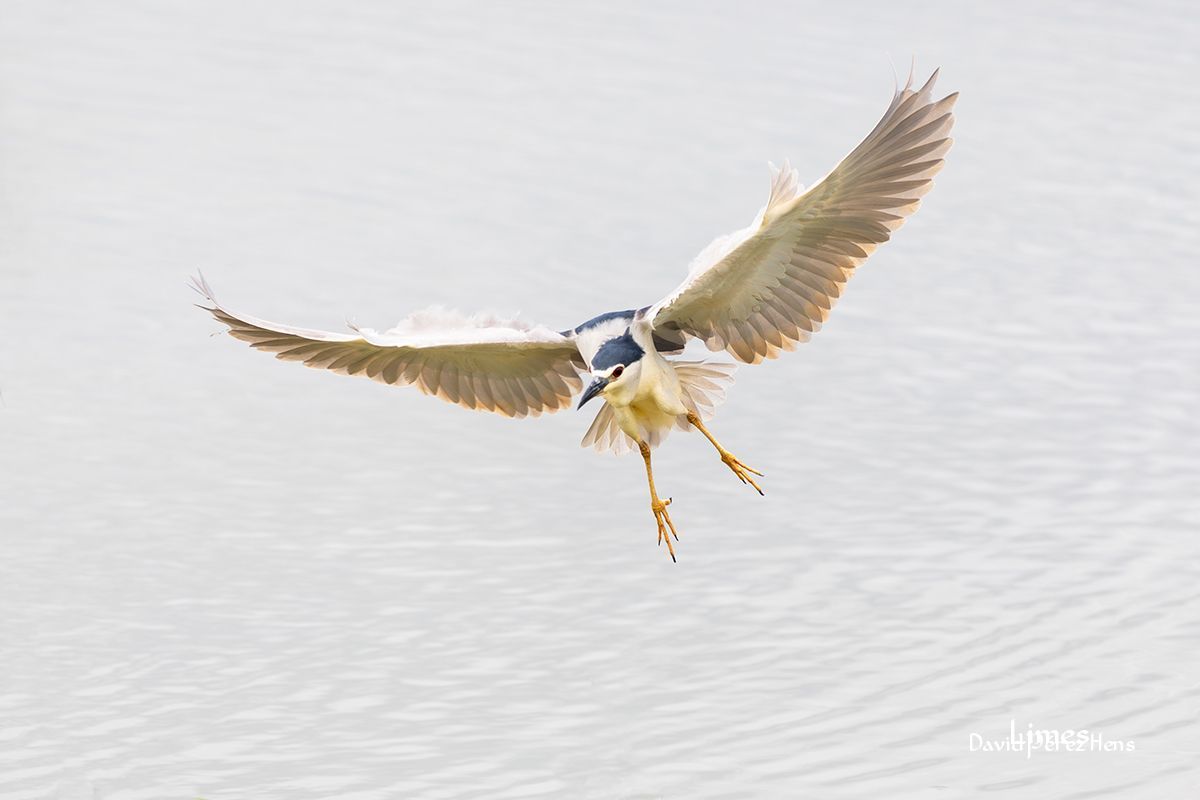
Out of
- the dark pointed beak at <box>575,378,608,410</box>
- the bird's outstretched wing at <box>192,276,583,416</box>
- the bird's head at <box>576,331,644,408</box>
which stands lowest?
the dark pointed beak at <box>575,378,608,410</box>

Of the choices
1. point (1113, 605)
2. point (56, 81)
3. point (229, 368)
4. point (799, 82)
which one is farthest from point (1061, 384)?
point (56, 81)

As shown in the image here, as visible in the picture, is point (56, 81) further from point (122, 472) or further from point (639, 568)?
point (639, 568)

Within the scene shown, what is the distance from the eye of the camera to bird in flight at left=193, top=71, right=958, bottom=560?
706 centimetres

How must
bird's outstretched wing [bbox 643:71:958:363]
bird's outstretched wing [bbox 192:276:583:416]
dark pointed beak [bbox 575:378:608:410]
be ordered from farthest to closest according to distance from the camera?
bird's outstretched wing [bbox 192:276:583:416] < bird's outstretched wing [bbox 643:71:958:363] < dark pointed beak [bbox 575:378:608:410]

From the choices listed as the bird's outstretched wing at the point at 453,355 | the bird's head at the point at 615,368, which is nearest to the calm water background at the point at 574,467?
the bird's outstretched wing at the point at 453,355

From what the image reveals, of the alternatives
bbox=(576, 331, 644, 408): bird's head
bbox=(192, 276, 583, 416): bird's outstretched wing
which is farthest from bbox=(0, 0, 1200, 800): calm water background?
bbox=(576, 331, 644, 408): bird's head

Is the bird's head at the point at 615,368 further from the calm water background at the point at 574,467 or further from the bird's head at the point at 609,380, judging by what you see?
the calm water background at the point at 574,467

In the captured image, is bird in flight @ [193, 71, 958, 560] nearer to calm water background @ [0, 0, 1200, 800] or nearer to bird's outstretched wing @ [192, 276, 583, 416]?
bird's outstretched wing @ [192, 276, 583, 416]

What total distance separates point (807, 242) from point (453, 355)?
60.0 inches

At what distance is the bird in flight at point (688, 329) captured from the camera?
7.06 meters

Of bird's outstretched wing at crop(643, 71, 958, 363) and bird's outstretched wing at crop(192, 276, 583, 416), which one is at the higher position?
bird's outstretched wing at crop(192, 276, 583, 416)

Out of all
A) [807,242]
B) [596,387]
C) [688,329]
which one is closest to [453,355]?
[688,329]

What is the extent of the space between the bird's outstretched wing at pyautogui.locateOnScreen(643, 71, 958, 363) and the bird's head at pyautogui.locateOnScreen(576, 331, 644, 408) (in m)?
0.20

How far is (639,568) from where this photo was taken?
32.1ft
